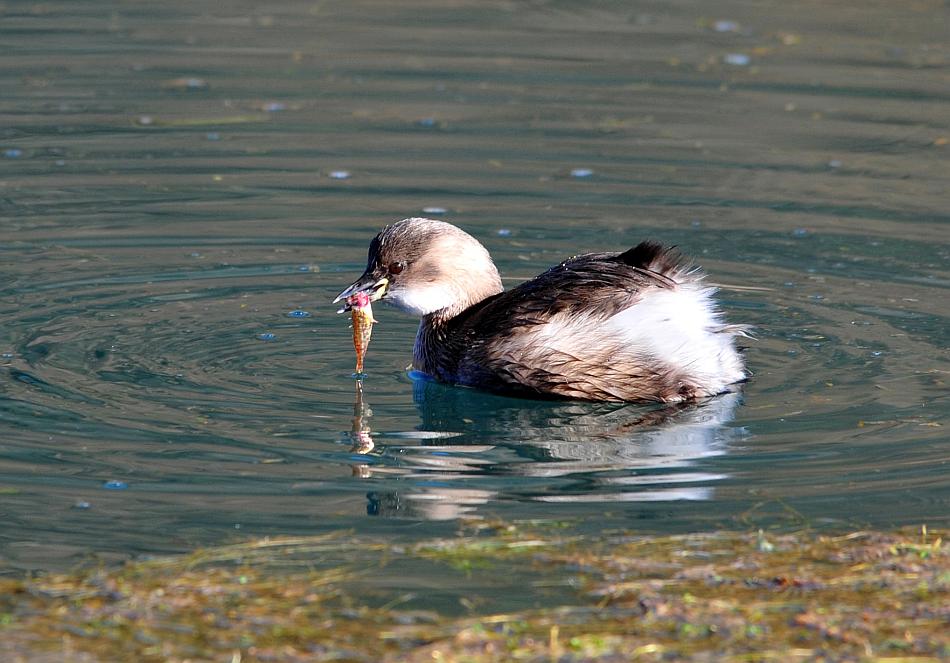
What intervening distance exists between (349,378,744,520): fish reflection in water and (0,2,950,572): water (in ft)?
0.06

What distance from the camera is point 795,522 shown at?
18.5ft

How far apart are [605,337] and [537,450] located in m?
0.74

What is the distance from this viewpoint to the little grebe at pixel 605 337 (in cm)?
693

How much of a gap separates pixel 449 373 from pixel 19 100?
647cm

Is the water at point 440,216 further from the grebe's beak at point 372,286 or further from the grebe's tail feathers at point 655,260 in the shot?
the grebe's tail feathers at point 655,260

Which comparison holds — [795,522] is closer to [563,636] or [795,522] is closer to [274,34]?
[563,636]

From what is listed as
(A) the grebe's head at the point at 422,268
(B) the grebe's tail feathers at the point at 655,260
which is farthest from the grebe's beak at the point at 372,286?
(B) the grebe's tail feathers at the point at 655,260

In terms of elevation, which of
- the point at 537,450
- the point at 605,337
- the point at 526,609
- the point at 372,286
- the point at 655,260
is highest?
the point at 655,260

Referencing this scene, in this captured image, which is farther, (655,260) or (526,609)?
(655,260)

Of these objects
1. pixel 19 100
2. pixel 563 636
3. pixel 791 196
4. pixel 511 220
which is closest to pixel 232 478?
pixel 563 636

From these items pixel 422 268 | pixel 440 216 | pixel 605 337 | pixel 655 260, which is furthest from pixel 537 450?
pixel 440 216

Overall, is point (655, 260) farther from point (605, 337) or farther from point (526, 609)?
point (526, 609)

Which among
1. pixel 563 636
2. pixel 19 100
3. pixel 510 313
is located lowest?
pixel 563 636

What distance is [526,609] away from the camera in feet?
15.9
